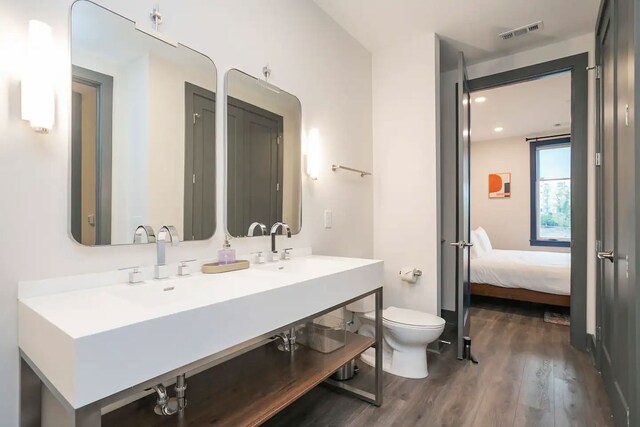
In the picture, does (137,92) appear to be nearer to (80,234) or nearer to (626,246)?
(80,234)

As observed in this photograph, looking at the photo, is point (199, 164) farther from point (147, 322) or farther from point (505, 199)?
point (505, 199)

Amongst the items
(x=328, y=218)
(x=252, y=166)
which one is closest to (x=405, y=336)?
(x=328, y=218)

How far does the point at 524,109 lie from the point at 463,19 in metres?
2.69

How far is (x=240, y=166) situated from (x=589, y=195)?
282 cm

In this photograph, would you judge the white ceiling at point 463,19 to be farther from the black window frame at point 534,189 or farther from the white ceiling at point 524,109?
the black window frame at point 534,189

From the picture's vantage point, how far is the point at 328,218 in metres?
2.44

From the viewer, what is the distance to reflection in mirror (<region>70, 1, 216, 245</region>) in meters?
1.22

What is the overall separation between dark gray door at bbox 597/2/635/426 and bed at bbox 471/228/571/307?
4.74 feet

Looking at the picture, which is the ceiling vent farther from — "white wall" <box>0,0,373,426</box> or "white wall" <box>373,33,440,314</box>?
"white wall" <box>0,0,373,426</box>

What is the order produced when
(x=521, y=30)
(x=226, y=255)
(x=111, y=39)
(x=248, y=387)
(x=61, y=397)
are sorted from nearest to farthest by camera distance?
(x=61, y=397) → (x=111, y=39) → (x=248, y=387) → (x=226, y=255) → (x=521, y=30)

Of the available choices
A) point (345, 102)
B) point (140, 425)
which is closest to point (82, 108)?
point (140, 425)

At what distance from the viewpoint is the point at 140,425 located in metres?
1.22

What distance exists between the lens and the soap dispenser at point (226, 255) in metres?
1.59

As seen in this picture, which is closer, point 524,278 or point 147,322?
point 147,322
